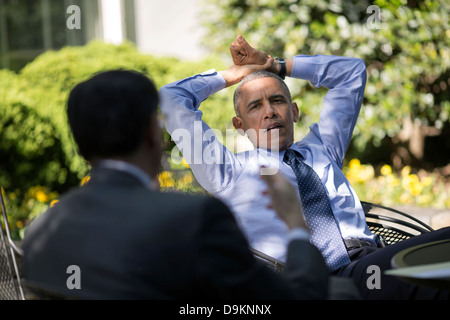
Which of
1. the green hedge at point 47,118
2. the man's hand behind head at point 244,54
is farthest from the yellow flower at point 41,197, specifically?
the man's hand behind head at point 244,54

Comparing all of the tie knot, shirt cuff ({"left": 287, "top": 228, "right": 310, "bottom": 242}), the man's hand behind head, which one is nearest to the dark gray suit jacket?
shirt cuff ({"left": 287, "top": 228, "right": 310, "bottom": 242})

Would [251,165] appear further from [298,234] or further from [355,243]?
[298,234]

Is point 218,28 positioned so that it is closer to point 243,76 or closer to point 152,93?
point 243,76

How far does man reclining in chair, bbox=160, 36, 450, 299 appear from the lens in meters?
2.57

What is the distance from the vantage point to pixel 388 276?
2086 mm

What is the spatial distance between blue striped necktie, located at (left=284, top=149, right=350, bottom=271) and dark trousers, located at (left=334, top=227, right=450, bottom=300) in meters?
0.07

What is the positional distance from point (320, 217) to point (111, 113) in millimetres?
1424

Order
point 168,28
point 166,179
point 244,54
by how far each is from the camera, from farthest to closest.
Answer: point 168,28, point 166,179, point 244,54

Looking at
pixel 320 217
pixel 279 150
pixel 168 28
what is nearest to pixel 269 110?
pixel 279 150

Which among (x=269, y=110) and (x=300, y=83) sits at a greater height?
(x=269, y=110)

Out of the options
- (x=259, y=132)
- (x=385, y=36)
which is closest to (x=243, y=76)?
(x=259, y=132)

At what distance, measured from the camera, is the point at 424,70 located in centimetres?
567

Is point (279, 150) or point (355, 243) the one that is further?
point (279, 150)

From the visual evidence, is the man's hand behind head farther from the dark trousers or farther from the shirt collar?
the shirt collar
